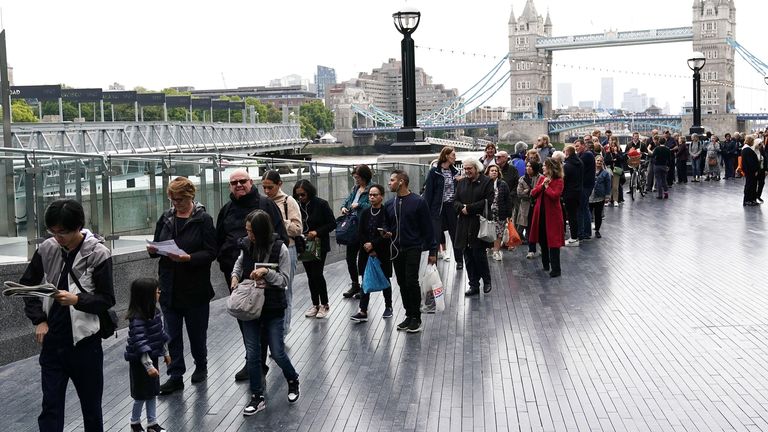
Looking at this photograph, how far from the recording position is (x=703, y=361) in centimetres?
733

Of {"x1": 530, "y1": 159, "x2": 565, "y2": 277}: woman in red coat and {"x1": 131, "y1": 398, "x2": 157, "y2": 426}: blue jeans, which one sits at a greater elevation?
{"x1": 530, "y1": 159, "x2": 565, "y2": 277}: woman in red coat

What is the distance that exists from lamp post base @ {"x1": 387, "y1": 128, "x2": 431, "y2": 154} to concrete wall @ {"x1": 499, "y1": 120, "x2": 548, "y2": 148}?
339 feet

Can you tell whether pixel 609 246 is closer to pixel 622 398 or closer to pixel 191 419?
pixel 622 398

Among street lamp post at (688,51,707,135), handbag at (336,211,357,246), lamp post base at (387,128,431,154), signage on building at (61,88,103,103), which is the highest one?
signage on building at (61,88,103,103)

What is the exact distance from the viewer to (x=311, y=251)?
29.9 feet

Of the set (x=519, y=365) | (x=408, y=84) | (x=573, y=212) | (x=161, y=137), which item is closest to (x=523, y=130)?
(x=161, y=137)

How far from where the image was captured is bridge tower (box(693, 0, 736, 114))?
124062mm

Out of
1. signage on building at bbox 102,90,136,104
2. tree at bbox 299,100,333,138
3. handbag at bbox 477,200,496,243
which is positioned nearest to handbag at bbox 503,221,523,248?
handbag at bbox 477,200,496,243

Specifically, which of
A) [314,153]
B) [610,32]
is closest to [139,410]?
[314,153]

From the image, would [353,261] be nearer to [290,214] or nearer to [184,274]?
[290,214]

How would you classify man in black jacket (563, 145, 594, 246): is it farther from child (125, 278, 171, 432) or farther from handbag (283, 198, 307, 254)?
child (125, 278, 171, 432)

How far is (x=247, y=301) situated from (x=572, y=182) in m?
8.15

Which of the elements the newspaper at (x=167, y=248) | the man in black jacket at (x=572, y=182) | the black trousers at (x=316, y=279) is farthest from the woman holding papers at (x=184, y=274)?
the man in black jacket at (x=572, y=182)

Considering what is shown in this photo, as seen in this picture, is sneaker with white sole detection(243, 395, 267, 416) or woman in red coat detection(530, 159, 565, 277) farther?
woman in red coat detection(530, 159, 565, 277)
